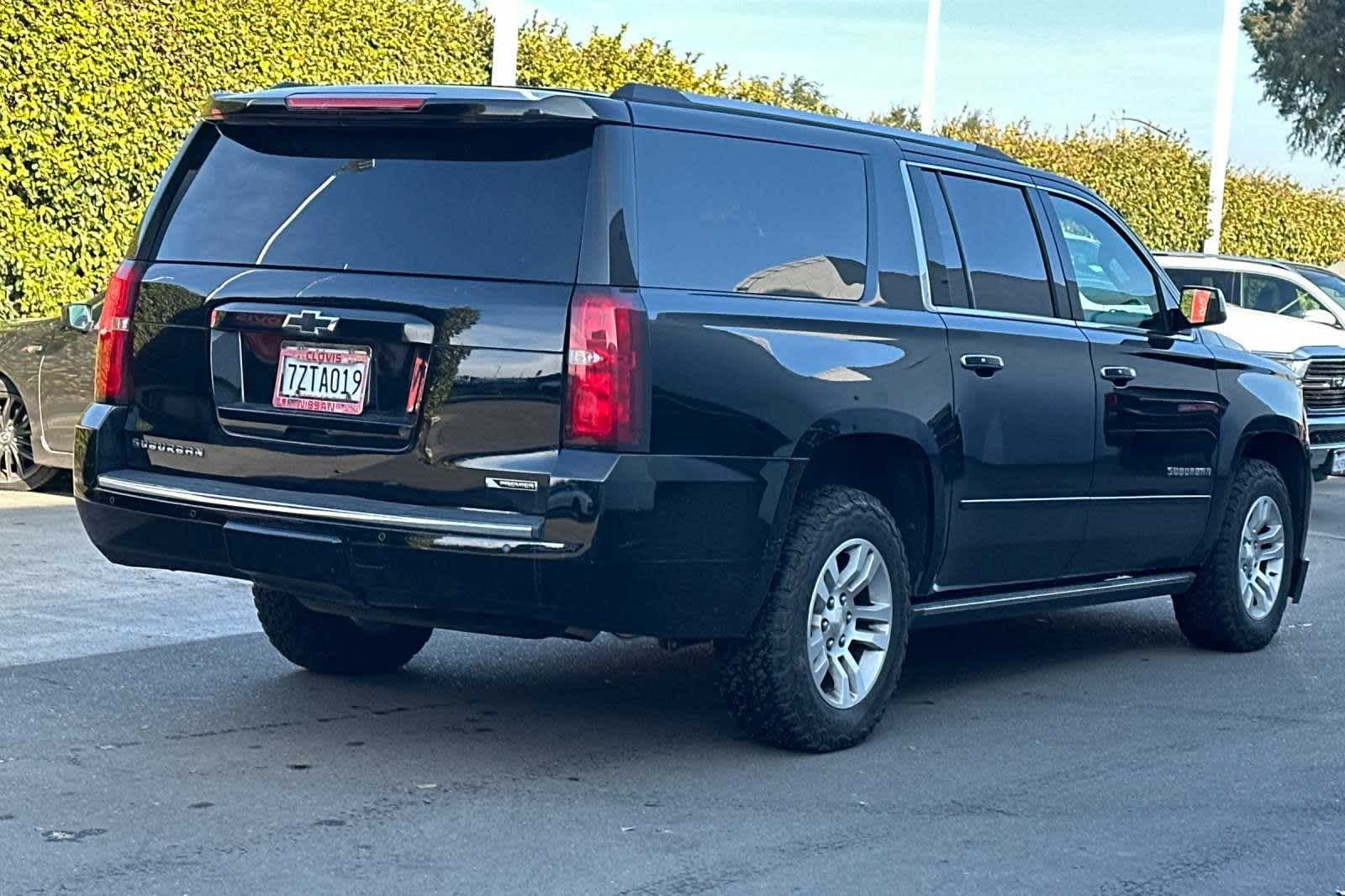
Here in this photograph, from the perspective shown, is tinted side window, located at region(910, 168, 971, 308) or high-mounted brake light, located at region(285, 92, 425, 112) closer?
high-mounted brake light, located at region(285, 92, 425, 112)

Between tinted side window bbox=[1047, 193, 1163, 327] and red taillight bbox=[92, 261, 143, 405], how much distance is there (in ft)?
10.9

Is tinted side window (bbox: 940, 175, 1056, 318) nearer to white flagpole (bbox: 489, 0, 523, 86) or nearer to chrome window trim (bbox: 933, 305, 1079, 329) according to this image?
chrome window trim (bbox: 933, 305, 1079, 329)

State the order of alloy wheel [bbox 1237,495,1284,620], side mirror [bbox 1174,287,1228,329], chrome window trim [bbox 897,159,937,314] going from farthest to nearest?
alloy wheel [bbox 1237,495,1284,620]
side mirror [bbox 1174,287,1228,329]
chrome window trim [bbox 897,159,937,314]

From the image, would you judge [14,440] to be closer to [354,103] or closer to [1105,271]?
[1105,271]

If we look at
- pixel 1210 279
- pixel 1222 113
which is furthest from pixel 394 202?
pixel 1222 113

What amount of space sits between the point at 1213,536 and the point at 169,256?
4293mm

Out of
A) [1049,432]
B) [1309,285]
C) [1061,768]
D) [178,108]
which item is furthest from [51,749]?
[1309,285]

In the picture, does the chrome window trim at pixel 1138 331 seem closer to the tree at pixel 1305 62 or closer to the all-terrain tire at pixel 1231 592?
the all-terrain tire at pixel 1231 592

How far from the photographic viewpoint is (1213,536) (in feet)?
27.9

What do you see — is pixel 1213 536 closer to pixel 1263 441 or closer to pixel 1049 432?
pixel 1263 441

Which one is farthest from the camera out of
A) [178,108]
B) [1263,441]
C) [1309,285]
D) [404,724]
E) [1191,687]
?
[1309,285]

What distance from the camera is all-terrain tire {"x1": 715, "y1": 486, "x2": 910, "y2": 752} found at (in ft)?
20.3

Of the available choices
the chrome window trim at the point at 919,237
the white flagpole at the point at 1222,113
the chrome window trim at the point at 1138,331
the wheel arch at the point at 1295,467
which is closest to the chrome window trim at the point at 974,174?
the chrome window trim at the point at 919,237

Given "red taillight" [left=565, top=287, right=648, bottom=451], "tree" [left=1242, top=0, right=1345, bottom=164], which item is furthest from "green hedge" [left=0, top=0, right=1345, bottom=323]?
"tree" [left=1242, top=0, right=1345, bottom=164]
